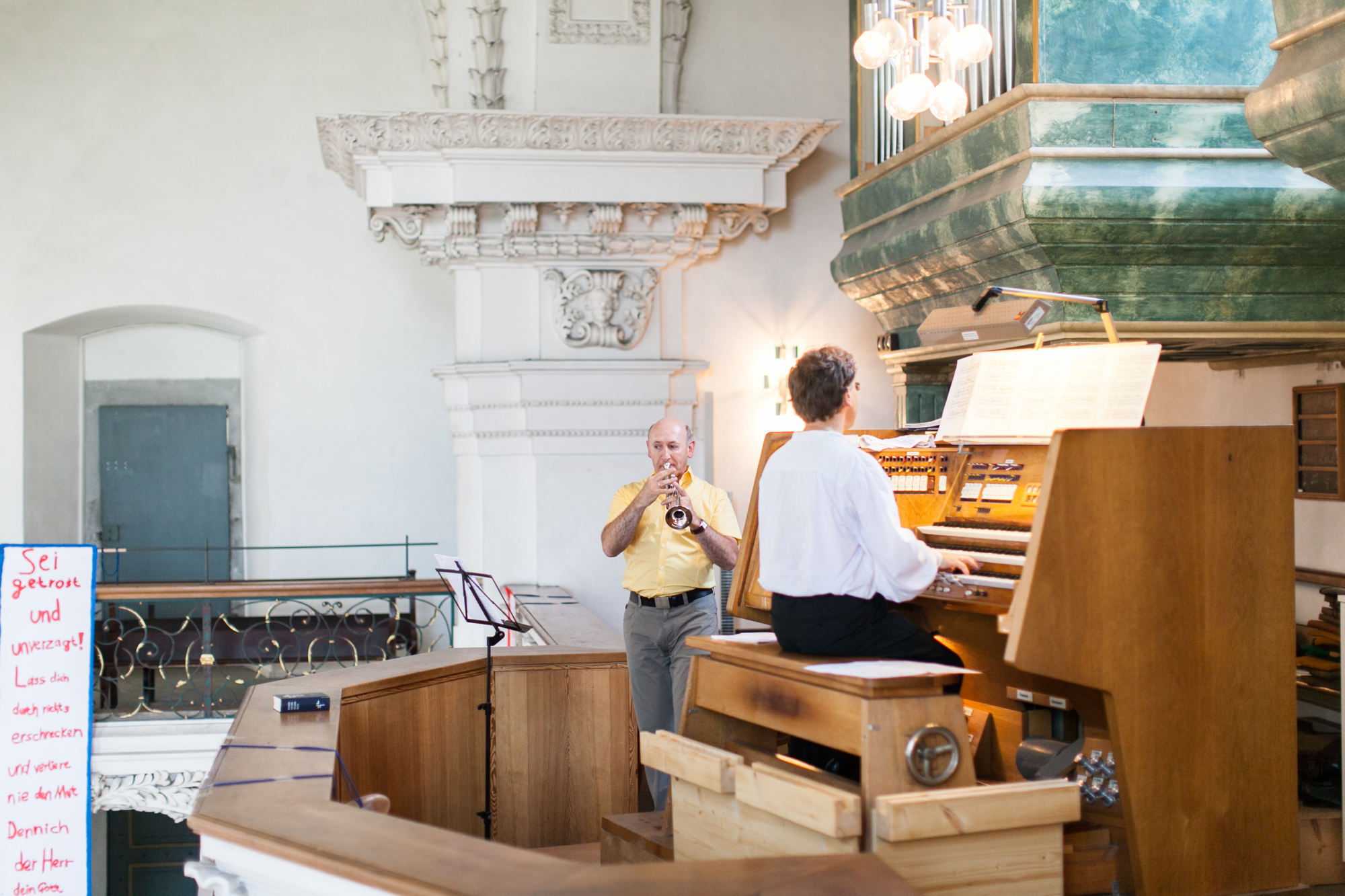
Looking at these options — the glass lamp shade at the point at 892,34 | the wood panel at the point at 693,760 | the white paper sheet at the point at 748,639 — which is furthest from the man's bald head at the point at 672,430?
the glass lamp shade at the point at 892,34

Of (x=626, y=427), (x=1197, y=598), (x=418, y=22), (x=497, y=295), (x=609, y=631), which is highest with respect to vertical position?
(x=418, y=22)

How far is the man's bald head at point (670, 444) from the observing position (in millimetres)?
4520

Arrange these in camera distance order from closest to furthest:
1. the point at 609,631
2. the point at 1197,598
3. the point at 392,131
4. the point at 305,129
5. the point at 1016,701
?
the point at 1197,598, the point at 1016,701, the point at 609,631, the point at 392,131, the point at 305,129

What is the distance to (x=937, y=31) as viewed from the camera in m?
4.64

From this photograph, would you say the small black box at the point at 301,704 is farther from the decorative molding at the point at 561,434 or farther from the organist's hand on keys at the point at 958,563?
the decorative molding at the point at 561,434

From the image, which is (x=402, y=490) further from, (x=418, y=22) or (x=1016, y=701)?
(x=1016, y=701)

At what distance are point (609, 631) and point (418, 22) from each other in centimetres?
527

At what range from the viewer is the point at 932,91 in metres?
4.61

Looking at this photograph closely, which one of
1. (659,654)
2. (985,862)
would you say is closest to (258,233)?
(659,654)

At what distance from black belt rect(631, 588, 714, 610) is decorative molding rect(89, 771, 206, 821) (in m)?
3.75

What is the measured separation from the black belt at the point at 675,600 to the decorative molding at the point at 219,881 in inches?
79.4

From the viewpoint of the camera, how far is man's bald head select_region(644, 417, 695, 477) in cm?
452

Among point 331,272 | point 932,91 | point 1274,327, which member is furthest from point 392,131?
point 1274,327

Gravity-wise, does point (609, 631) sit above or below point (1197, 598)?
below
